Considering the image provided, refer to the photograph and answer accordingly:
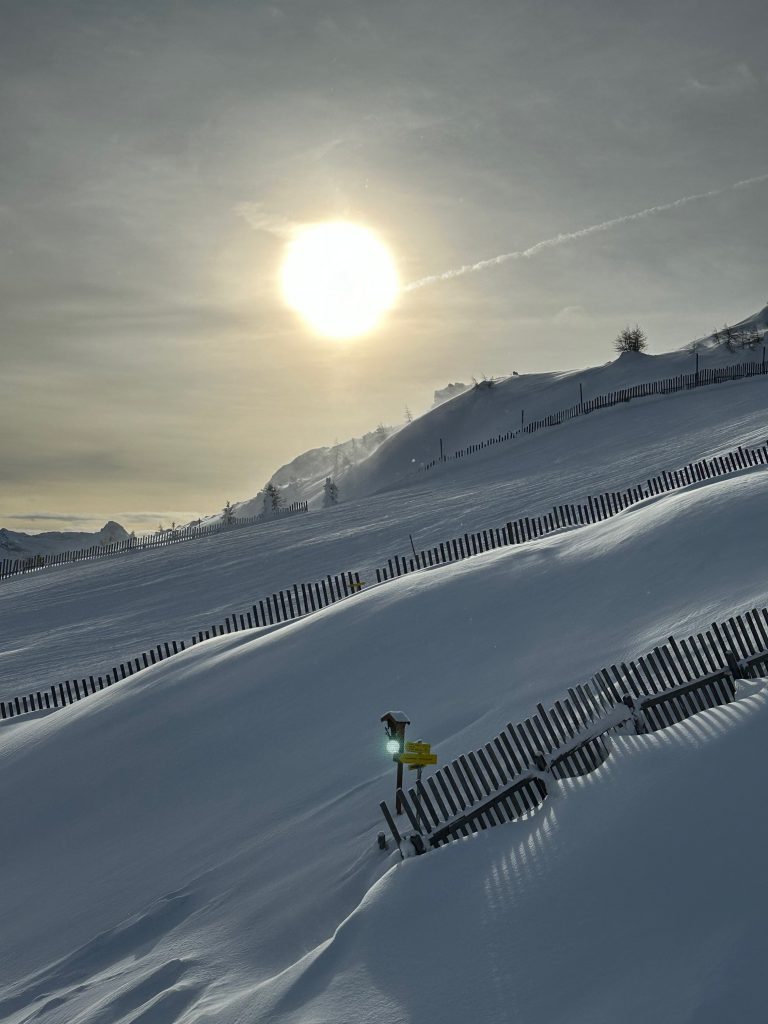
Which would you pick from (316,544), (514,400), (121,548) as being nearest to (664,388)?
(316,544)

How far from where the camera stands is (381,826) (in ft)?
24.5

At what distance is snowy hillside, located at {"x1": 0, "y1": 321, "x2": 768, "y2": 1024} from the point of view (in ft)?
15.5

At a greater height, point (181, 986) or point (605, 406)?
point (605, 406)

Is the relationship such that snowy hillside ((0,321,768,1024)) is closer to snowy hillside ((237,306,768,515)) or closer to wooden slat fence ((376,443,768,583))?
wooden slat fence ((376,443,768,583))

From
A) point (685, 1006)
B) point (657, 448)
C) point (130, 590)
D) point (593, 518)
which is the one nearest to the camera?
point (685, 1006)

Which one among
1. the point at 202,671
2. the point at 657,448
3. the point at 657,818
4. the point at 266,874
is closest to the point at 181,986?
the point at 266,874

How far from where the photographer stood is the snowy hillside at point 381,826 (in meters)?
4.71

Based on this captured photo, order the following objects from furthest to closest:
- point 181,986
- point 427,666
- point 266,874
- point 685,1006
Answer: point 427,666 < point 266,874 < point 181,986 < point 685,1006

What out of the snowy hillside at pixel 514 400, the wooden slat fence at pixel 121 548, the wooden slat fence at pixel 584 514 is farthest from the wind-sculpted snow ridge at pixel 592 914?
the snowy hillside at pixel 514 400

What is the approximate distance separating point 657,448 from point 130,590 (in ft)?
67.5

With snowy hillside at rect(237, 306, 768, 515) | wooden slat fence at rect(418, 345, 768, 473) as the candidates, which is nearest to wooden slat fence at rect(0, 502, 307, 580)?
wooden slat fence at rect(418, 345, 768, 473)

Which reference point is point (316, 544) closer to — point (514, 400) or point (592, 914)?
point (592, 914)

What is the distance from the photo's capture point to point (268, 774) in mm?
9375

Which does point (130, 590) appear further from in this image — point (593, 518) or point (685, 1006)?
point (685, 1006)
